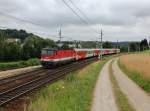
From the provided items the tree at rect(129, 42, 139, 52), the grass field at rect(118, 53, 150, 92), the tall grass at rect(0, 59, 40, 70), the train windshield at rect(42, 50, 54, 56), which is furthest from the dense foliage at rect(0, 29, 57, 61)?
the tree at rect(129, 42, 139, 52)

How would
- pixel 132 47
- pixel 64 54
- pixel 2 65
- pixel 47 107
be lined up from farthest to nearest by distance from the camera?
pixel 132 47, pixel 64 54, pixel 2 65, pixel 47 107

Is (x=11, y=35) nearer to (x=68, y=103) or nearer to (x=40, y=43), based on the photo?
(x=40, y=43)

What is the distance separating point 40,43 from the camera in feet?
276

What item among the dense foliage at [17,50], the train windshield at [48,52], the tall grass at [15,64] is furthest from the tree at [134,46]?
the train windshield at [48,52]

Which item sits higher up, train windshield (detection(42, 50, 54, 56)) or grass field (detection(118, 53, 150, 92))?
train windshield (detection(42, 50, 54, 56))

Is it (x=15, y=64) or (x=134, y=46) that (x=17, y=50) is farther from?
(x=134, y=46)

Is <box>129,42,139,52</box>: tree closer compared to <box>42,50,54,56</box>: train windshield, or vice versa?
<box>42,50,54,56</box>: train windshield

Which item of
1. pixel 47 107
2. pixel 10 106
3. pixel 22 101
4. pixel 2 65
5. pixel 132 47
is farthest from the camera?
pixel 132 47

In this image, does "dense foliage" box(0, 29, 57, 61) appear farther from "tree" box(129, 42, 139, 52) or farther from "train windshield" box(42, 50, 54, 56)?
"tree" box(129, 42, 139, 52)

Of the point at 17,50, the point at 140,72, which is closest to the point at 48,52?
the point at 140,72

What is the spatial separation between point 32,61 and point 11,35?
7718cm

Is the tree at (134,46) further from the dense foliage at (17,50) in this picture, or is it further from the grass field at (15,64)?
the grass field at (15,64)

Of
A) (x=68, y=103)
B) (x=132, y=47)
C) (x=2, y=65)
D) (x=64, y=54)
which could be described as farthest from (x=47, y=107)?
(x=132, y=47)

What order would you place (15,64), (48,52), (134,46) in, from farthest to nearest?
(134,46)
(15,64)
(48,52)
